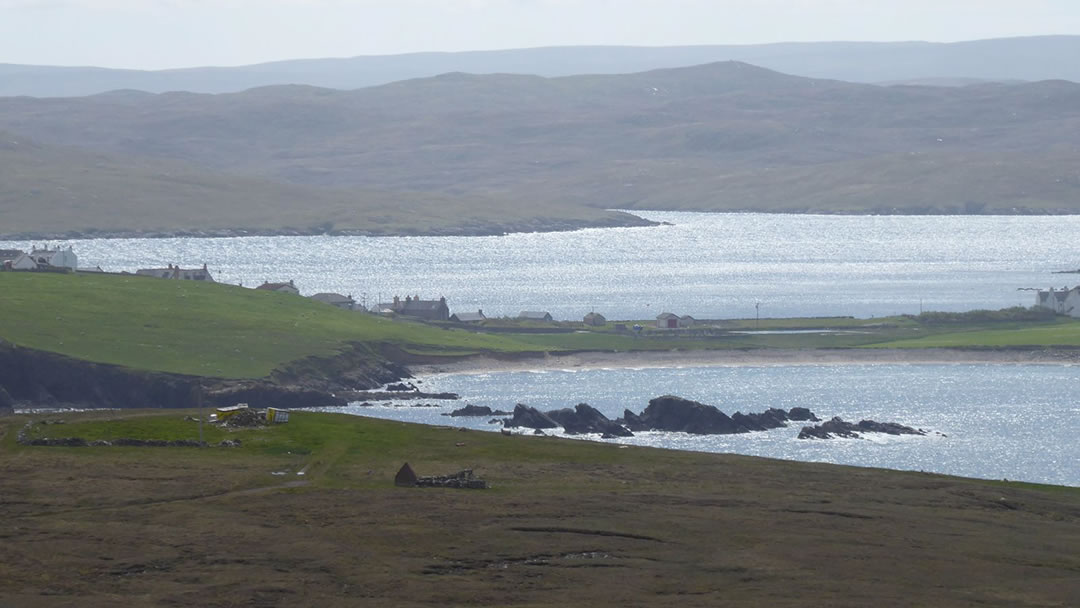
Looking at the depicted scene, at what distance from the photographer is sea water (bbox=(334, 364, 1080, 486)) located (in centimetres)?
7662

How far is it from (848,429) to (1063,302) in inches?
1839

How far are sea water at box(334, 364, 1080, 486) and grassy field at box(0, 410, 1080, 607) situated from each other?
17.8 meters

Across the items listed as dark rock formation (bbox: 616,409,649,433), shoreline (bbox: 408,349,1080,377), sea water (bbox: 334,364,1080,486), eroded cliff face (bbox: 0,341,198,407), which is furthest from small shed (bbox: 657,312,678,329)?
eroded cliff face (bbox: 0,341,198,407)

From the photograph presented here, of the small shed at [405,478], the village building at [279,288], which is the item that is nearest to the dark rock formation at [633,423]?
the small shed at [405,478]

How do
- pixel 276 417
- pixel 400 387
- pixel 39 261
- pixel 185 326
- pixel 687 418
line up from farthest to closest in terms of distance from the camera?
pixel 39 261, pixel 185 326, pixel 400 387, pixel 687 418, pixel 276 417

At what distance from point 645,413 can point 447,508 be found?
3728 cm

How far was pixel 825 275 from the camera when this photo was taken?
626 ft

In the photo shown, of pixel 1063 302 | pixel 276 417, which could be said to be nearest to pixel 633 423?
pixel 276 417

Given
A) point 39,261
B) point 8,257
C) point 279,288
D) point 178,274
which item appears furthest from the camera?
point 8,257

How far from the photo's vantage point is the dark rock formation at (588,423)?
264 ft

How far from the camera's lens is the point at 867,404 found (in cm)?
9344

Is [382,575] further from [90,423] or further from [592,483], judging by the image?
[90,423]

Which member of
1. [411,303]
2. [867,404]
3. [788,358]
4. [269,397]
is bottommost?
[269,397]

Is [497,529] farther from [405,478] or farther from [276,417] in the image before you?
[276,417]
